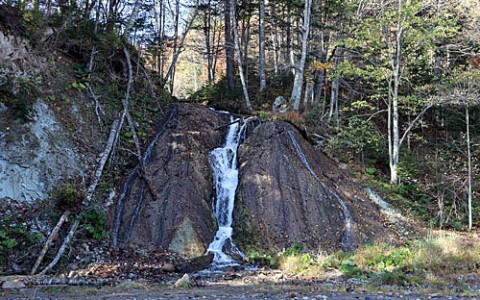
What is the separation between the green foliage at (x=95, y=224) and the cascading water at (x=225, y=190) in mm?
3215

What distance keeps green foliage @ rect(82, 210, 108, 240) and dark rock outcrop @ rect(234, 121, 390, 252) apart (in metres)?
4.21

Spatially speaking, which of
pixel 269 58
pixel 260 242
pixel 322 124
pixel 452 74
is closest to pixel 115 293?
pixel 260 242

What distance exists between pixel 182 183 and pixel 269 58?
943 inches

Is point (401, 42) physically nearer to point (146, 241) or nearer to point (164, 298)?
point (146, 241)

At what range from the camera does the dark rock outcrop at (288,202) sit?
12.6 metres

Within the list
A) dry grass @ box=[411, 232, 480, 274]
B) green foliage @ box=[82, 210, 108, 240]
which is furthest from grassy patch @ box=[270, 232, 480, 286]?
green foliage @ box=[82, 210, 108, 240]

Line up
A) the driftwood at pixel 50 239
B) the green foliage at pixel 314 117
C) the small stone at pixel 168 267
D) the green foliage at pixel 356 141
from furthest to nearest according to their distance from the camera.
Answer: the green foliage at pixel 314 117, the green foliage at pixel 356 141, the small stone at pixel 168 267, the driftwood at pixel 50 239

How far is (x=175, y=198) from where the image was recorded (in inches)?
495

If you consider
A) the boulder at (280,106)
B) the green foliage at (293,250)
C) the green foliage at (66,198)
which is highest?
the boulder at (280,106)

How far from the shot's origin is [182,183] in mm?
13094

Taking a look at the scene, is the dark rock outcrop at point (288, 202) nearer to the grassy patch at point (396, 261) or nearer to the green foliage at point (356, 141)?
the grassy patch at point (396, 261)

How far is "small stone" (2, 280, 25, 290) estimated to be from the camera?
302 inches

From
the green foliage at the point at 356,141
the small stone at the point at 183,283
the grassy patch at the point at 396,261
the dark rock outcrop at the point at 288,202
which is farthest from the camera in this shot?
the green foliage at the point at 356,141

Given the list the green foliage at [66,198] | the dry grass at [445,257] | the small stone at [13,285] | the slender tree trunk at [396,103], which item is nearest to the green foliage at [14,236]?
the green foliage at [66,198]
